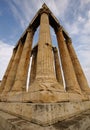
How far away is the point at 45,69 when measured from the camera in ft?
17.3

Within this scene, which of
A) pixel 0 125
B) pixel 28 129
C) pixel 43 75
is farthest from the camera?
pixel 43 75

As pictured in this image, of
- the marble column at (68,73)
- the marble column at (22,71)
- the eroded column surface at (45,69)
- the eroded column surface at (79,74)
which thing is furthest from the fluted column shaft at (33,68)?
the eroded column surface at (45,69)

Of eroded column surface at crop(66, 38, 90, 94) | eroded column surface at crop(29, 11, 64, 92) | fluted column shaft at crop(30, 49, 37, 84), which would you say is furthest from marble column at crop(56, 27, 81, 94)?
fluted column shaft at crop(30, 49, 37, 84)

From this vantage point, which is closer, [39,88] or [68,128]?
[68,128]

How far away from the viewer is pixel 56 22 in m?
10.6

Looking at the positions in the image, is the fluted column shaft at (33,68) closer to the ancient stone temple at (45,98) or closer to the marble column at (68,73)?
the ancient stone temple at (45,98)

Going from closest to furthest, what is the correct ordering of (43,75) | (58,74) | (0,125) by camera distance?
(0,125), (43,75), (58,74)

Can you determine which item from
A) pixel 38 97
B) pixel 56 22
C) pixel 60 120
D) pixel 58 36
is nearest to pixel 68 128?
pixel 60 120

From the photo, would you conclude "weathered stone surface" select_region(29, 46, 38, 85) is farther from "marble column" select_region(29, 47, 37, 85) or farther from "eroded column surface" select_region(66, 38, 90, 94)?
"eroded column surface" select_region(66, 38, 90, 94)

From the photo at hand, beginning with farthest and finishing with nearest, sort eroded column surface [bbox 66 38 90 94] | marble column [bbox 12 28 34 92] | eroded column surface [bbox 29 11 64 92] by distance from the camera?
eroded column surface [bbox 66 38 90 94]
marble column [bbox 12 28 34 92]
eroded column surface [bbox 29 11 64 92]

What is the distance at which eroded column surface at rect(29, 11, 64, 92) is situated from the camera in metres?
4.50

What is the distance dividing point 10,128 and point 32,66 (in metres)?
11.7

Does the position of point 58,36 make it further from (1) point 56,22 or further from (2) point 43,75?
(2) point 43,75

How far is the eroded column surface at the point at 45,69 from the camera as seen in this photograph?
4.50 metres
